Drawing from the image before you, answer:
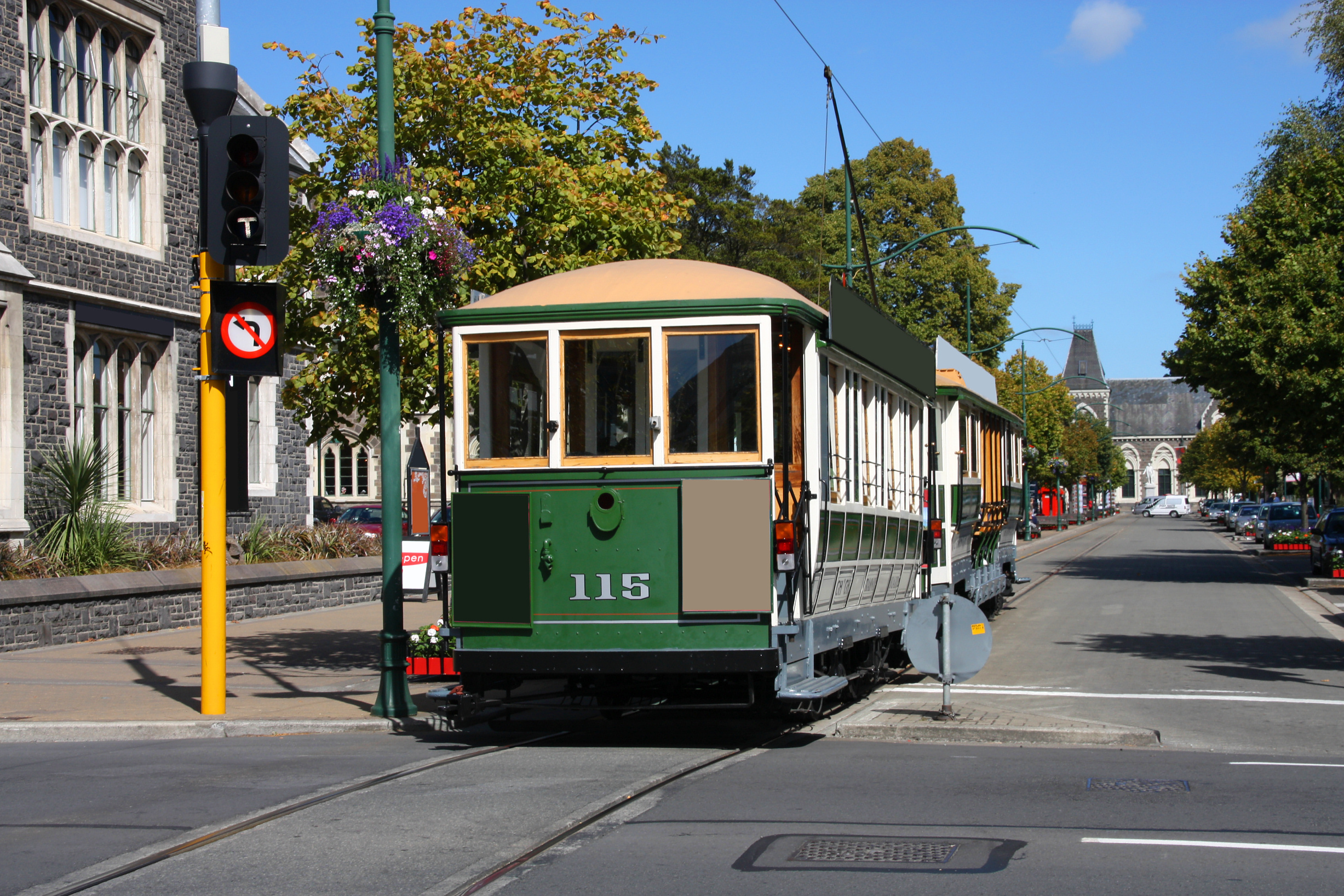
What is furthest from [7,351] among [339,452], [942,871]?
[339,452]

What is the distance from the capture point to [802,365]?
33.4 feet

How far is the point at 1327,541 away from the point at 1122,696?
22370 millimetres

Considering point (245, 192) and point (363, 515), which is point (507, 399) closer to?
point (245, 192)

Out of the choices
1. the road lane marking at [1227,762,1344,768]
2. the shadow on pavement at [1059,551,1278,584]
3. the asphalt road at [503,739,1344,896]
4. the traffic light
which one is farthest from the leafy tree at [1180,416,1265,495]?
the traffic light

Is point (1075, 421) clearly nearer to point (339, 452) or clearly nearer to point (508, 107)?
point (339, 452)

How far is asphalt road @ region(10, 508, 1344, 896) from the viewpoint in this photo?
243 inches

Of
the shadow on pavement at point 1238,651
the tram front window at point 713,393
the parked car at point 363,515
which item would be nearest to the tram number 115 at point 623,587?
the tram front window at point 713,393

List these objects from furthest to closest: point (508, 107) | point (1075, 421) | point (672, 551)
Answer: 1. point (1075, 421)
2. point (508, 107)
3. point (672, 551)

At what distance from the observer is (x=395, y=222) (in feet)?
38.7

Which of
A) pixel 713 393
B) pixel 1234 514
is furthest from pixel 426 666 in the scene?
pixel 1234 514

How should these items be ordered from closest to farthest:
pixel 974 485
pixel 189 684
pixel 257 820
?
pixel 257 820, pixel 189 684, pixel 974 485

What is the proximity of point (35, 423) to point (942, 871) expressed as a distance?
730 inches

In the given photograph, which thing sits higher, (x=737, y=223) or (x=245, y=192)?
(x=737, y=223)

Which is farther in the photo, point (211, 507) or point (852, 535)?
point (852, 535)
